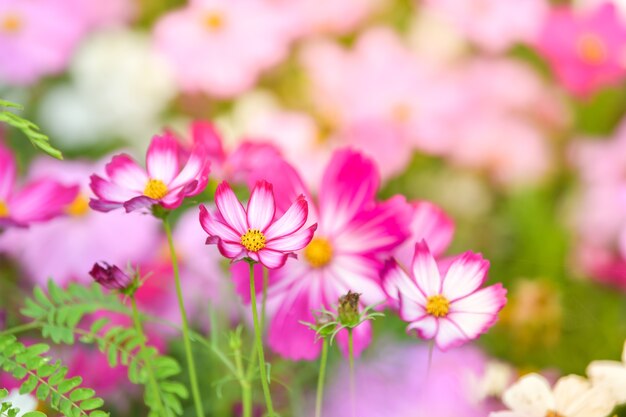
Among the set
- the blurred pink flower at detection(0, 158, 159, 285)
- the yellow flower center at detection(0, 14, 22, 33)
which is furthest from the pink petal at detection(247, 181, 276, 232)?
the yellow flower center at detection(0, 14, 22, 33)

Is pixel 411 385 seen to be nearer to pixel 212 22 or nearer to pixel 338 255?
pixel 338 255

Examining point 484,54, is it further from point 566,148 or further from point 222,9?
point 222,9

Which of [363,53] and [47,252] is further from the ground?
[363,53]

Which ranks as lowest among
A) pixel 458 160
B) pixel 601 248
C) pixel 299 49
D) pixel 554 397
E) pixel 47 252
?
pixel 554 397

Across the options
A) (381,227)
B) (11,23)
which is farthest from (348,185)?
(11,23)

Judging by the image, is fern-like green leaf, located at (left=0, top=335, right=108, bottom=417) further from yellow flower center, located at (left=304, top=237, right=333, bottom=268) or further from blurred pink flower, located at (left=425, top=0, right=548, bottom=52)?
blurred pink flower, located at (left=425, top=0, right=548, bottom=52)

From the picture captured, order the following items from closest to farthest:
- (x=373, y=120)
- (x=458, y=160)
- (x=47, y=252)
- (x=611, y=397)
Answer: (x=611, y=397) → (x=47, y=252) → (x=373, y=120) → (x=458, y=160)

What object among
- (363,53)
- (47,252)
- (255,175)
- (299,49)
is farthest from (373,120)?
(255,175)
